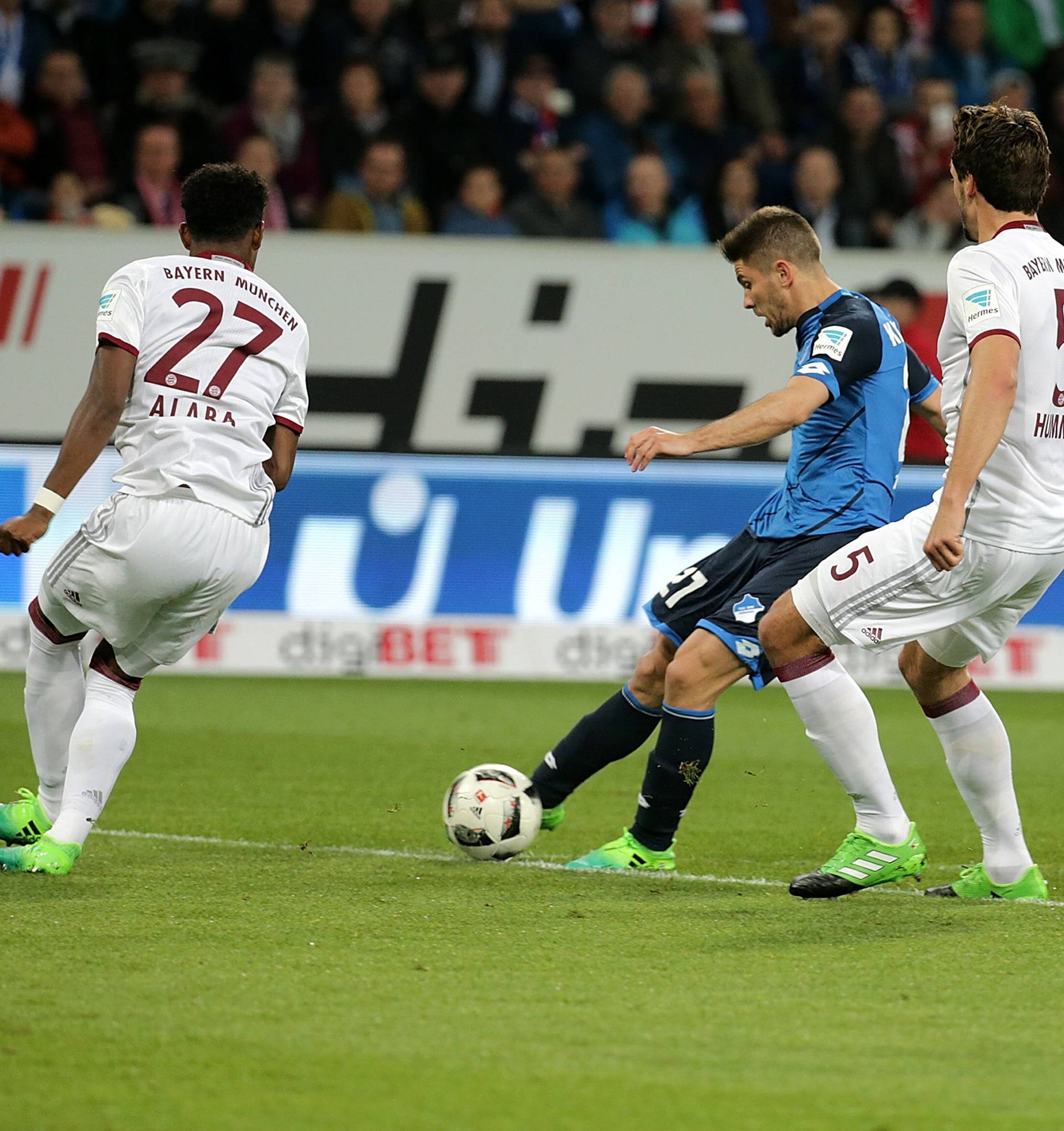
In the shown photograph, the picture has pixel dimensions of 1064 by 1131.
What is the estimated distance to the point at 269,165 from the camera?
40.5ft

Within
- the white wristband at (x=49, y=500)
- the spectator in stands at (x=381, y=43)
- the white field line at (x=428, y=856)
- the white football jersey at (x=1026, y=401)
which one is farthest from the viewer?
the spectator in stands at (x=381, y=43)

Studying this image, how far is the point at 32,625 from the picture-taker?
5.46 meters

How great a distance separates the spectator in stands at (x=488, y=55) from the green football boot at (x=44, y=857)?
31.5 ft

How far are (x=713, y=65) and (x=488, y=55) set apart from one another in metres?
1.86

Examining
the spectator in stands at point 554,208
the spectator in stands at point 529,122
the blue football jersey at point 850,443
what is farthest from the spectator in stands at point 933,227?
the blue football jersey at point 850,443

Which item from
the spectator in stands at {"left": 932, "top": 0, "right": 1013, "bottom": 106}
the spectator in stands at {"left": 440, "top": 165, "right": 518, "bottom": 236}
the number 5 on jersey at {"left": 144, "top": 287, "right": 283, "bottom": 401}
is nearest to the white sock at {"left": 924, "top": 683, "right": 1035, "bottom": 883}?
the number 5 on jersey at {"left": 144, "top": 287, "right": 283, "bottom": 401}

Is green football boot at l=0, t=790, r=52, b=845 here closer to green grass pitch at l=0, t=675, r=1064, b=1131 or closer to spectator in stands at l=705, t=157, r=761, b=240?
green grass pitch at l=0, t=675, r=1064, b=1131

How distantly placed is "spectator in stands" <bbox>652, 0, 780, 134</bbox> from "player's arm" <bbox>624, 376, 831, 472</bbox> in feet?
31.9

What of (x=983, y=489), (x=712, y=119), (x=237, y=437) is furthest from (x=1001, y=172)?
(x=712, y=119)

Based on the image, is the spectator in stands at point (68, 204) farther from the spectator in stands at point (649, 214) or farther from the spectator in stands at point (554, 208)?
the spectator in stands at point (649, 214)

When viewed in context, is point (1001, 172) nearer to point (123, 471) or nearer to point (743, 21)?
point (123, 471)

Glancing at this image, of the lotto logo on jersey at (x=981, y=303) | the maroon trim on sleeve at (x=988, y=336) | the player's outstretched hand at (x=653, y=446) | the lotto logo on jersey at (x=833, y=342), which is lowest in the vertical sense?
the player's outstretched hand at (x=653, y=446)

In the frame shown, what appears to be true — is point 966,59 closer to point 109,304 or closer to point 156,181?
point 156,181

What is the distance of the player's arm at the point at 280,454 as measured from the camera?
5.49m
